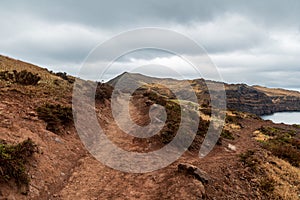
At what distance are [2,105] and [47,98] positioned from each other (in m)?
4.03

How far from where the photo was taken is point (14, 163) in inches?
321

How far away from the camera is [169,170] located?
36.1 feet

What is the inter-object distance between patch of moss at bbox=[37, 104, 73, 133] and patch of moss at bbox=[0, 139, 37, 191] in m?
4.00

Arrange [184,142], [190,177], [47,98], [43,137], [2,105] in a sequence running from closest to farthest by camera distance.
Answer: [190,177] < [43,137] < [2,105] < [184,142] < [47,98]

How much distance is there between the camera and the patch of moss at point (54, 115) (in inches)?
521

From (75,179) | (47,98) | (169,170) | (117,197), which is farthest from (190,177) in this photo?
(47,98)

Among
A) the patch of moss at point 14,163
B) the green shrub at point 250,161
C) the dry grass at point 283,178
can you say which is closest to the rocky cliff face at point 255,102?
the dry grass at point 283,178

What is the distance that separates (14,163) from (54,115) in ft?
19.0

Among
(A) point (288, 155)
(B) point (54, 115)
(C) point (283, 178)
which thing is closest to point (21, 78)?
(B) point (54, 115)

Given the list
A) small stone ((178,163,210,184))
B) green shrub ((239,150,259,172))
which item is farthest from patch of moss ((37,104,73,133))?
green shrub ((239,150,259,172))

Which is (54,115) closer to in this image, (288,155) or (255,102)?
(288,155)

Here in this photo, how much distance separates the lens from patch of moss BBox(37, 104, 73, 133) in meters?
13.2

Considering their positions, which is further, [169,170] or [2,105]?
[2,105]

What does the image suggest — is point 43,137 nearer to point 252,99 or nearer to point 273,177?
point 273,177
